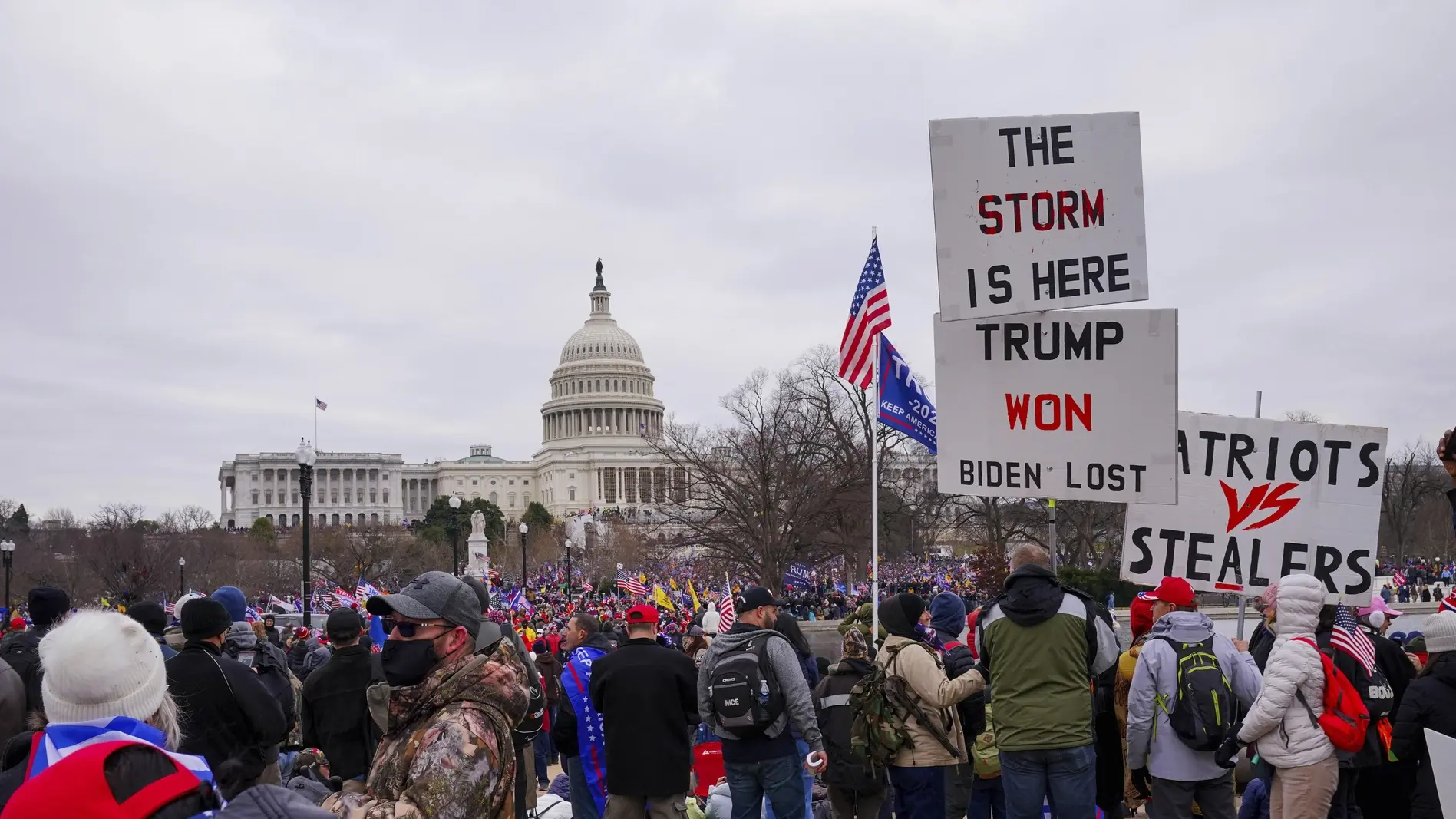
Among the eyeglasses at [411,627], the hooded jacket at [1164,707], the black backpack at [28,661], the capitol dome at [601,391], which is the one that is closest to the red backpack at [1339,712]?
the hooded jacket at [1164,707]

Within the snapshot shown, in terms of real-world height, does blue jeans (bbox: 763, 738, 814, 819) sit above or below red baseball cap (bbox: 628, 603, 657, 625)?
below

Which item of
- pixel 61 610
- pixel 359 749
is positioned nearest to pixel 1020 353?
pixel 359 749

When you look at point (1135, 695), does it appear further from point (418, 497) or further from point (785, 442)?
point (418, 497)

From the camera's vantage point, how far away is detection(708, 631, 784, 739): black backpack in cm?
707

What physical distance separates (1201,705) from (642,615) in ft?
9.45

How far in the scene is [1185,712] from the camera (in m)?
6.36

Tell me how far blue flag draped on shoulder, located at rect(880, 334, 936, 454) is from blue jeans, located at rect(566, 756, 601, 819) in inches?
228

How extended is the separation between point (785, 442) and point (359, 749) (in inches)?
1523

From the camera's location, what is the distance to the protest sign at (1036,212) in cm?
712

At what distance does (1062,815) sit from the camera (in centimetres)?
642

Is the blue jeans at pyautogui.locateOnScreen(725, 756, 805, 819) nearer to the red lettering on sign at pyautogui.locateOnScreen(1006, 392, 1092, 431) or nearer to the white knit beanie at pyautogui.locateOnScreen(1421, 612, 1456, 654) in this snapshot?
the red lettering on sign at pyautogui.locateOnScreen(1006, 392, 1092, 431)

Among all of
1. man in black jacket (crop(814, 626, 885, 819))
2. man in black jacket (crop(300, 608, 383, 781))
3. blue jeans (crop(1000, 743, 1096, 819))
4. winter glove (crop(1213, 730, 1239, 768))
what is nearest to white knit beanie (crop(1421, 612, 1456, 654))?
winter glove (crop(1213, 730, 1239, 768))

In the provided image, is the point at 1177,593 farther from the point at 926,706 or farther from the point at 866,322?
the point at 866,322

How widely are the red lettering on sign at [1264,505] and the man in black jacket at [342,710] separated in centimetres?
477
